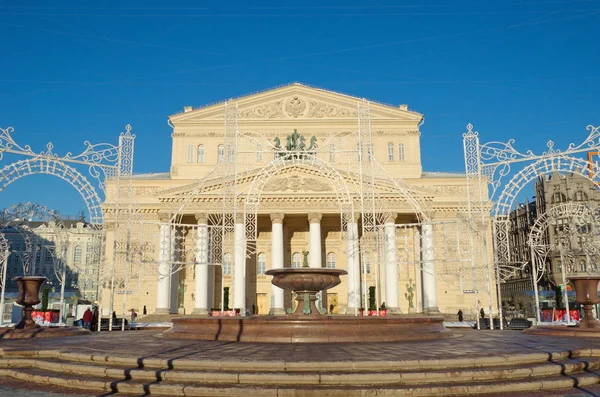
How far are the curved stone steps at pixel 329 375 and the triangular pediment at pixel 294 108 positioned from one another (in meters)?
40.8

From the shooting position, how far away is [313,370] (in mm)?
8805

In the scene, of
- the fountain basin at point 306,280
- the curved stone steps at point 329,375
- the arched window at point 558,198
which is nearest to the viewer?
the curved stone steps at point 329,375

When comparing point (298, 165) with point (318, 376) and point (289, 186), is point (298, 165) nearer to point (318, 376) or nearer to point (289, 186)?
point (289, 186)

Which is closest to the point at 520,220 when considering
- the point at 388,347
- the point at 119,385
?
the point at 388,347

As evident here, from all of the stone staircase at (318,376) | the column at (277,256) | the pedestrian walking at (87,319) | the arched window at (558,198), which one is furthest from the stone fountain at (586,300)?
the arched window at (558,198)

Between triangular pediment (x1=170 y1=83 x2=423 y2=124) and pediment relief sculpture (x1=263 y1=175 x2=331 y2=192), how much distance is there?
8.84m

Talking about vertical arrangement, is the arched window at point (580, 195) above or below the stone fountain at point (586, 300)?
above

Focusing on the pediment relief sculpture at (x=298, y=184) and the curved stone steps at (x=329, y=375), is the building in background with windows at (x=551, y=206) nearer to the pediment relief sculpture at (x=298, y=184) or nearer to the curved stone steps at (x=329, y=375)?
the pediment relief sculpture at (x=298, y=184)

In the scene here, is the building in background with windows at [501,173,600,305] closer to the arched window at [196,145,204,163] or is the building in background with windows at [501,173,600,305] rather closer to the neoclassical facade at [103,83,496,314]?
the neoclassical facade at [103,83,496,314]

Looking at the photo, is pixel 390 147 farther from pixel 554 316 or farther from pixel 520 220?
pixel 520 220

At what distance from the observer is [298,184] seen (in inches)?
1660

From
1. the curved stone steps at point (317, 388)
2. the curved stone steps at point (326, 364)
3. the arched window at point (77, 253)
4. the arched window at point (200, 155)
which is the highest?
the arched window at point (200, 155)

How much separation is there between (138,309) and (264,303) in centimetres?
1068

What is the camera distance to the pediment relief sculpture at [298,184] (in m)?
42.1
